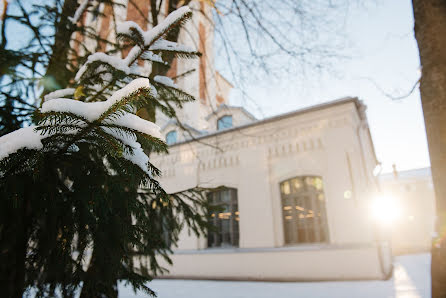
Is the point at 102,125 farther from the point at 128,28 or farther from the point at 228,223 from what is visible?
the point at 228,223

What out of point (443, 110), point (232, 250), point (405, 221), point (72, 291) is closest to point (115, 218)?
point (72, 291)

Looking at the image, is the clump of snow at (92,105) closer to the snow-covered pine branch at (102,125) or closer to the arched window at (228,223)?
the snow-covered pine branch at (102,125)

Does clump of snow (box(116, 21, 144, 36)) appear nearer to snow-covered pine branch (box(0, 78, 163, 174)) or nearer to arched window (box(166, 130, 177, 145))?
snow-covered pine branch (box(0, 78, 163, 174))

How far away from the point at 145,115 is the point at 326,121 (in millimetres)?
6542

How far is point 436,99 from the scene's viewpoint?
2.88m

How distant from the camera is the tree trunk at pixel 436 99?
269 centimetres

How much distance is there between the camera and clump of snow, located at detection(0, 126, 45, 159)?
1.12 m

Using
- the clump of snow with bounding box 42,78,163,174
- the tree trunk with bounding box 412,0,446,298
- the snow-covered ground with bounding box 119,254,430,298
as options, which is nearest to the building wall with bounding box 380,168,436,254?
the snow-covered ground with bounding box 119,254,430,298

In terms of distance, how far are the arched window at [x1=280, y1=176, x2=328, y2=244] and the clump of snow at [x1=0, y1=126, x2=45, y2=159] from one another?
8405 mm

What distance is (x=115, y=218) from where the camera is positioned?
1.62 m

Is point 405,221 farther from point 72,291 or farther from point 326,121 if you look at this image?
point 72,291

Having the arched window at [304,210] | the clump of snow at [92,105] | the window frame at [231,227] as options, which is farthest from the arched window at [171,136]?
the clump of snow at [92,105]

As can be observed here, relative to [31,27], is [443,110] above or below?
below

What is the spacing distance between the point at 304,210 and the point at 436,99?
6.33 m
